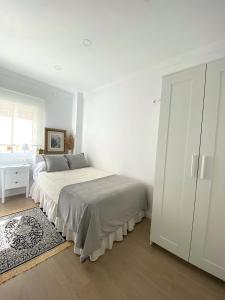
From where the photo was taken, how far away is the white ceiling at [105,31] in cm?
142

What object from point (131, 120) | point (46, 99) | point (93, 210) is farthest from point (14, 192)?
point (131, 120)

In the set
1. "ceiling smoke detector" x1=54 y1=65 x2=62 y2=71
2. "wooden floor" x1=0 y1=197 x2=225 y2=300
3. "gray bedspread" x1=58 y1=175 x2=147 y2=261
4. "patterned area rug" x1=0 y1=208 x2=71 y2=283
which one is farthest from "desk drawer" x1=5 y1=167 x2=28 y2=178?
"ceiling smoke detector" x1=54 y1=65 x2=62 y2=71

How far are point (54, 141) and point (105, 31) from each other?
261 centimetres

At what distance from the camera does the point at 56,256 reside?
63.1 inches

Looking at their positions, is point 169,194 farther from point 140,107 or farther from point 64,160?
point 64,160

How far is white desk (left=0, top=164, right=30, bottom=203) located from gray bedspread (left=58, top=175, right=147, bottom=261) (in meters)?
1.44

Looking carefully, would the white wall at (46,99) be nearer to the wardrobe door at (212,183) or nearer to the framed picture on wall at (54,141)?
the framed picture on wall at (54,141)

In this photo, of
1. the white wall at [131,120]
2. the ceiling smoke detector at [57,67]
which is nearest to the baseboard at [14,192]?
the white wall at [131,120]

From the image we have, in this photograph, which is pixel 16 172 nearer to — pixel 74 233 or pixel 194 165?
pixel 74 233

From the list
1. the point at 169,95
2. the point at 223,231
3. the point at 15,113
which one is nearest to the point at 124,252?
the point at 223,231

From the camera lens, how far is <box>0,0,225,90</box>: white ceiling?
1.42m

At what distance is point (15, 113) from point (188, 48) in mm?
3273

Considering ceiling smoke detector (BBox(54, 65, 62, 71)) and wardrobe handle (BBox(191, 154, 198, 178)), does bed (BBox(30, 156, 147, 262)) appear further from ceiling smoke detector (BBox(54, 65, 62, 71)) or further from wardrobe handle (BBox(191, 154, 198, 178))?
ceiling smoke detector (BBox(54, 65, 62, 71))

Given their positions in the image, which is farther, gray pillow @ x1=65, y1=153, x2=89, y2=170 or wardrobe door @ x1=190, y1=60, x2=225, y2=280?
gray pillow @ x1=65, y1=153, x2=89, y2=170
